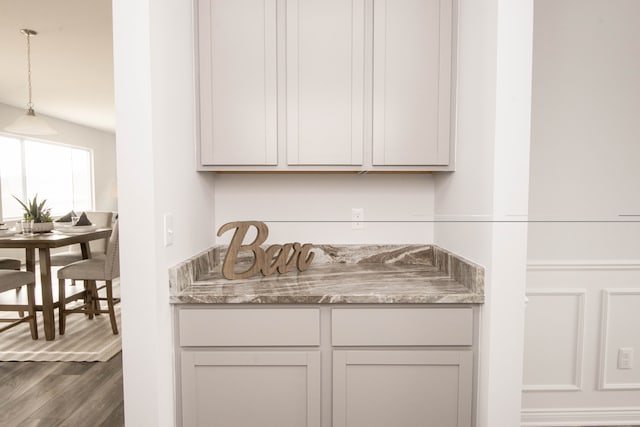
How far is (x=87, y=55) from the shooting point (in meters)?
3.65

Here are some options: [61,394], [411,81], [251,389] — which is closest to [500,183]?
[411,81]

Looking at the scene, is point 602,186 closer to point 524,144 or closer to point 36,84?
point 524,144

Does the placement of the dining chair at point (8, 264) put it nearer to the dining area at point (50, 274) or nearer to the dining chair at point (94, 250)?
the dining area at point (50, 274)

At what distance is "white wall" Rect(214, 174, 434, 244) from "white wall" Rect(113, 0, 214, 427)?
56 centimetres

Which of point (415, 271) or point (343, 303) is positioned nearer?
point (343, 303)

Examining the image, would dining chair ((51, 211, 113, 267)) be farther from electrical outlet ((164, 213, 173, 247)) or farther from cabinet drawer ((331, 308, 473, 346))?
cabinet drawer ((331, 308, 473, 346))

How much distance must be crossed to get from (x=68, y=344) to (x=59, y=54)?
111 inches

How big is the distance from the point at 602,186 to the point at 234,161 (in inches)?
71.9

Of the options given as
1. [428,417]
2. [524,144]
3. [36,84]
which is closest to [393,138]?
[524,144]

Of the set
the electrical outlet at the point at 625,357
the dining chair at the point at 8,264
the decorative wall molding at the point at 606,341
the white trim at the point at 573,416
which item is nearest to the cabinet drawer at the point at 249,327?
the white trim at the point at 573,416

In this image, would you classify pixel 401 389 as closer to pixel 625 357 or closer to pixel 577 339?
pixel 577 339

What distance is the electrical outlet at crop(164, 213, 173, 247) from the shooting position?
4.47 ft

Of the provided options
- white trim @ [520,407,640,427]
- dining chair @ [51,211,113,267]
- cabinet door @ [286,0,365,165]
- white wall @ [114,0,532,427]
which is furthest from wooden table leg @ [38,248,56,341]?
white trim @ [520,407,640,427]

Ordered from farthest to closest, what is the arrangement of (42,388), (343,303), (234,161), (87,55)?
1. (87,55)
2. (42,388)
3. (234,161)
4. (343,303)
